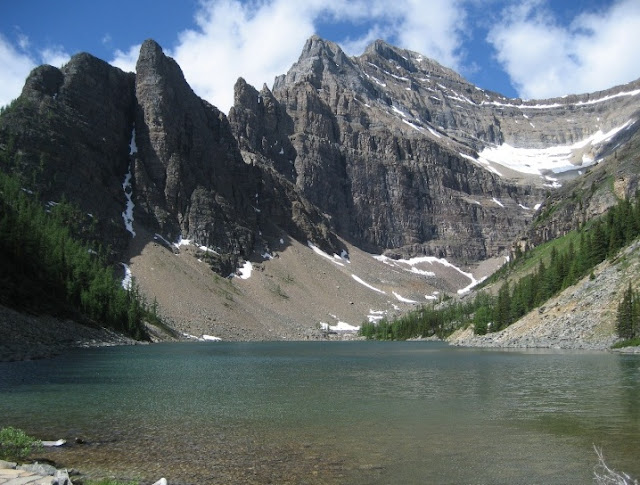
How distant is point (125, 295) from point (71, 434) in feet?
351

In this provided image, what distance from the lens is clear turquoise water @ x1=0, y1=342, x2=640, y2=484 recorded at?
61.7ft

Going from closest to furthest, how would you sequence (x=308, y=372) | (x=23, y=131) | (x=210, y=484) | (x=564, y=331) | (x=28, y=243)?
(x=210, y=484) < (x=308, y=372) < (x=564, y=331) < (x=28, y=243) < (x=23, y=131)

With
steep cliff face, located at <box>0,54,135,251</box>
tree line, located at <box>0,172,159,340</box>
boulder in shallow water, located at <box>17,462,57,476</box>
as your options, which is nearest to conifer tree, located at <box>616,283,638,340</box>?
boulder in shallow water, located at <box>17,462,57,476</box>

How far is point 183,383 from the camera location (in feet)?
150

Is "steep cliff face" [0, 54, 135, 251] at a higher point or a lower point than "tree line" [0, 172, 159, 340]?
higher

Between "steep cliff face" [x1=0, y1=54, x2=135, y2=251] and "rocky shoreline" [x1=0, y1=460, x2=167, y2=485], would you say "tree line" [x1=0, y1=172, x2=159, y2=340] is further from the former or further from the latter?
"rocky shoreline" [x1=0, y1=460, x2=167, y2=485]

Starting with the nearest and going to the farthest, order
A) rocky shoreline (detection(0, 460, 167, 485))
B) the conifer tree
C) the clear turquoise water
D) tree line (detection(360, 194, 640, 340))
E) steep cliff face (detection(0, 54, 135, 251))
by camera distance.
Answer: rocky shoreline (detection(0, 460, 167, 485))
the clear turquoise water
the conifer tree
tree line (detection(360, 194, 640, 340))
steep cliff face (detection(0, 54, 135, 251))

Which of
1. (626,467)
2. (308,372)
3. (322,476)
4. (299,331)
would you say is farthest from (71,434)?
(299,331)

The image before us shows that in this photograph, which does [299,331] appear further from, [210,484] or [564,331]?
[210,484]

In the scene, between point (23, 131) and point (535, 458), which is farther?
point (23, 131)

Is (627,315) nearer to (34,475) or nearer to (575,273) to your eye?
(575,273)

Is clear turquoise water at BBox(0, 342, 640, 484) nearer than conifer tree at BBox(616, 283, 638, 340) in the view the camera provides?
Yes

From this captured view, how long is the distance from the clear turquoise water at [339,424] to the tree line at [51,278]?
117 feet

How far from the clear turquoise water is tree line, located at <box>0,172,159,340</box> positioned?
117 ft
